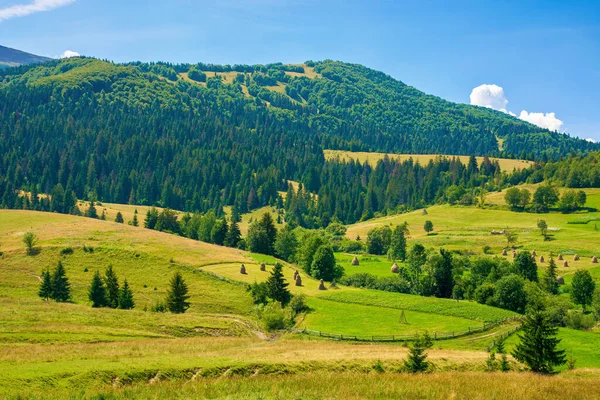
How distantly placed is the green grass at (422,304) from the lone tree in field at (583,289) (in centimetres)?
2367

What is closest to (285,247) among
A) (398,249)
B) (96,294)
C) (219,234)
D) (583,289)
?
(219,234)

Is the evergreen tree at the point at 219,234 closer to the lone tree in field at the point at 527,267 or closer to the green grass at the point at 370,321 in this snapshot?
the green grass at the point at 370,321

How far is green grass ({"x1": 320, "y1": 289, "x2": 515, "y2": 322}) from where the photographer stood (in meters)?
80.2

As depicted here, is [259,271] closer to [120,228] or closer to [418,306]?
[418,306]

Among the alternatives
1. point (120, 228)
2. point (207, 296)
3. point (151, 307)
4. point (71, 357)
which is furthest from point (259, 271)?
point (71, 357)

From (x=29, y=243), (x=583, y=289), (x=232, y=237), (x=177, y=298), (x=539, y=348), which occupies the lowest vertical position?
(x=177, y=298)

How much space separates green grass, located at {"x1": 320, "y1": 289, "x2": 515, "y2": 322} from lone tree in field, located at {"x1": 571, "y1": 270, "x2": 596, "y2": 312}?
77.7 feet

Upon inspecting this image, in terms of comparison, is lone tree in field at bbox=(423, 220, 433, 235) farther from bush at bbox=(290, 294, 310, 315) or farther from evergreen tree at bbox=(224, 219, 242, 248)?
bush at bbox=(290, 294, 310, 315)

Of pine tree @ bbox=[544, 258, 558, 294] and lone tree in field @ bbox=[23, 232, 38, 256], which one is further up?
pine tree @ bbox=[544, 258, 558, 294]

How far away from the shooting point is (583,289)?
318 ft

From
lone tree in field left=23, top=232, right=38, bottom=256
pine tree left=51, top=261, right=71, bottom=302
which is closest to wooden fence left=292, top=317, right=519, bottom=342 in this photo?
pine tree left=51, top=261, right=71, bottom=302

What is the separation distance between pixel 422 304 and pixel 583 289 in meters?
34.0

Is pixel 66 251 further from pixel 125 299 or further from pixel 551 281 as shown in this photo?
pixel 551 281

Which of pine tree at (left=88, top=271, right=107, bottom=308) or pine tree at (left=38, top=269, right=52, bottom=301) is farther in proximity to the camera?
pine tree at (left=38, top=269, right=52, bottom=301)
